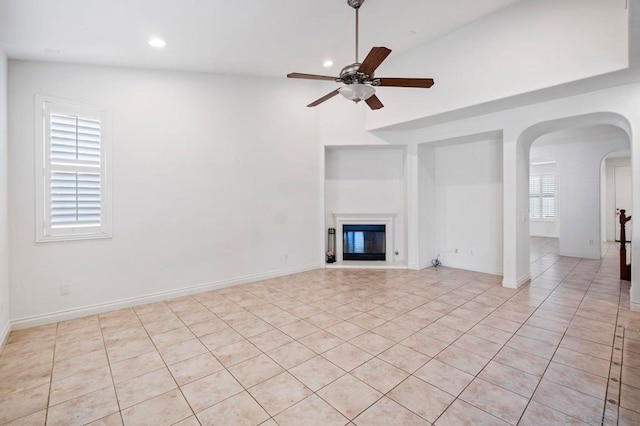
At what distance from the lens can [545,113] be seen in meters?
4.27

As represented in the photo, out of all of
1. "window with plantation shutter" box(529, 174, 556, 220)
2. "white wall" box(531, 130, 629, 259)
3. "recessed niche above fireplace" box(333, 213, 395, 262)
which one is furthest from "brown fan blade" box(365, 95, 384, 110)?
"window with plantation shutter" box(529, 174, 556, 220)

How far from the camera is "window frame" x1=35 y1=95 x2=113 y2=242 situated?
354 cm

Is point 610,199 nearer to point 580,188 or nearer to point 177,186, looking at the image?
point 580,188

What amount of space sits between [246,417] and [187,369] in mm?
884

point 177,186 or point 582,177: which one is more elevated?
point 582,177

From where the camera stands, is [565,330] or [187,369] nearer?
[187,369]

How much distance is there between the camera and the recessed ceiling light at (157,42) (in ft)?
11.7

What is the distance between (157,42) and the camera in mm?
3627

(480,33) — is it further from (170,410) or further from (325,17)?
(170,410)

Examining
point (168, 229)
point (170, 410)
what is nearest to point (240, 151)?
point (168, 229)

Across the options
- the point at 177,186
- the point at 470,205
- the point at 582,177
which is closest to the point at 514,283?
the point at 470,205

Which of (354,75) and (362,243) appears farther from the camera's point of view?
(362,243)

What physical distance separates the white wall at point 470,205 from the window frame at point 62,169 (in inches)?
214

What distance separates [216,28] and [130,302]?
3721 mm
